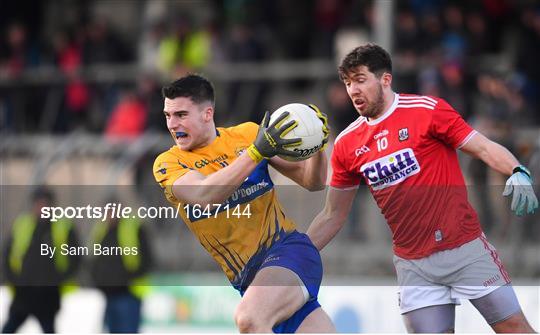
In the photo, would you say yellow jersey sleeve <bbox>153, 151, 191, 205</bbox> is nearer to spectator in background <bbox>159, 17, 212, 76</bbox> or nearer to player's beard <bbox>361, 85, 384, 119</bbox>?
player's beard <bbox>361, 85, 384, 119</bbox>

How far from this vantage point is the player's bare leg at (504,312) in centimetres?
775

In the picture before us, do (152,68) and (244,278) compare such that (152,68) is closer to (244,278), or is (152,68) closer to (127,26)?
(127,26)

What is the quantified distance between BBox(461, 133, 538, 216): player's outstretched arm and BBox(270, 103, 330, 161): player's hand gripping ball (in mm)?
914

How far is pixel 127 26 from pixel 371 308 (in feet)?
30.9

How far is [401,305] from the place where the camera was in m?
8.09

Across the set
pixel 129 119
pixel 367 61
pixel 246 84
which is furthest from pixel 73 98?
pixel 367 61

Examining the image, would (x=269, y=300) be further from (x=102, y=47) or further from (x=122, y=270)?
(x=102, y=47)

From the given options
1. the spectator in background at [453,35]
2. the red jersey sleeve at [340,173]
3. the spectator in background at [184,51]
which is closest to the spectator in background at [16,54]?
the spectator in background at [184,51]

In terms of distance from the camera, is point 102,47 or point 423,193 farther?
point 102,47

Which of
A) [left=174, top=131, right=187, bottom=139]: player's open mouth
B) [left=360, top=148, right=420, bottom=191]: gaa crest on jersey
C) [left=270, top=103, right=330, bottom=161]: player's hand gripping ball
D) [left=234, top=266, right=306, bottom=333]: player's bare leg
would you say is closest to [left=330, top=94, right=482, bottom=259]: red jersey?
[left=360, top=148, right=420, bottom=191]: gaa crest on jersey

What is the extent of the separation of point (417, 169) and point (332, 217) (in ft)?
2.39

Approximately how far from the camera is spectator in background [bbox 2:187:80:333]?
11.9m

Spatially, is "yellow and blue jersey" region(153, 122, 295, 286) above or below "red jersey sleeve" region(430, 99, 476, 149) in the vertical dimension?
below

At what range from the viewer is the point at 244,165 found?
23.9ft
